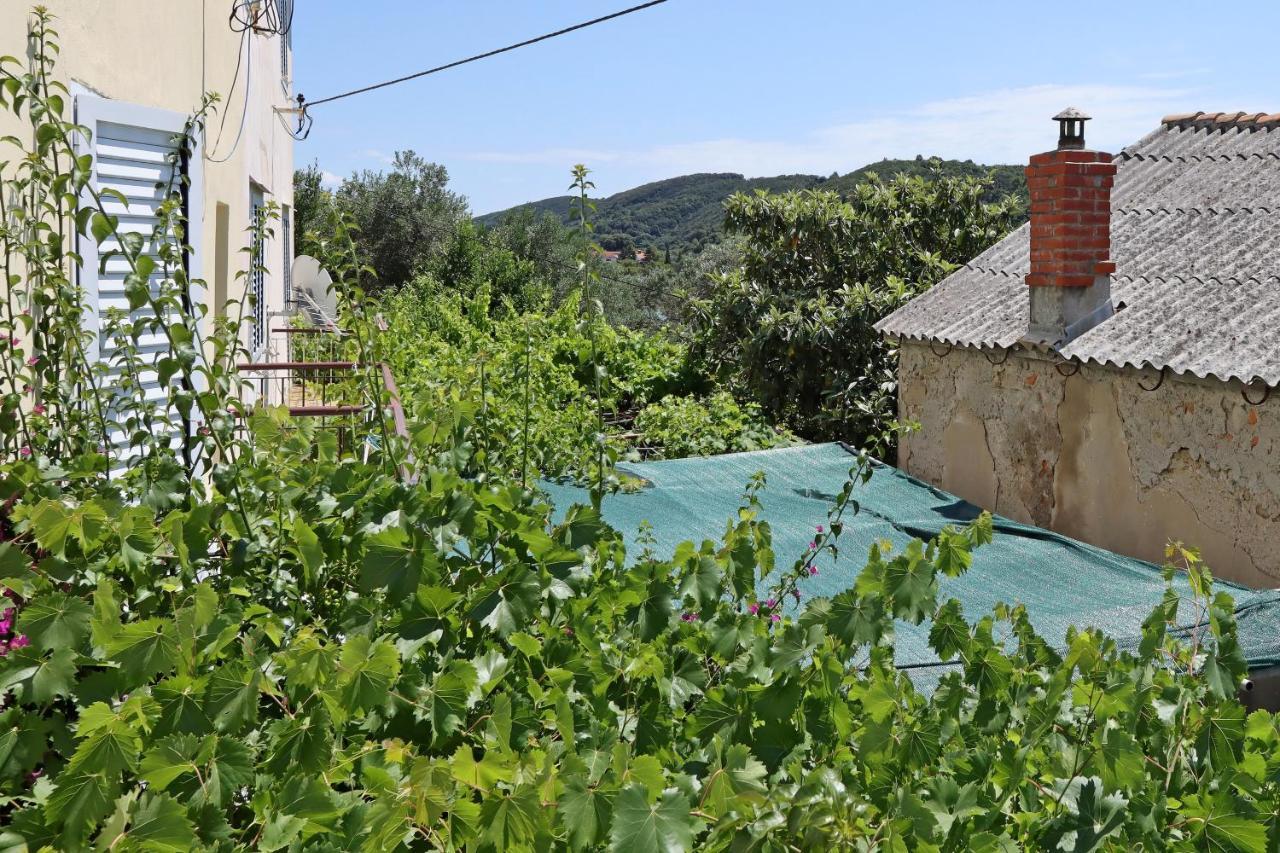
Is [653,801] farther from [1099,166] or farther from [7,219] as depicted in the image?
[1099,166]

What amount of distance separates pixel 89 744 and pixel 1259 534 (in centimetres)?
782

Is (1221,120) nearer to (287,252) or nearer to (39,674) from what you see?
(287,252)

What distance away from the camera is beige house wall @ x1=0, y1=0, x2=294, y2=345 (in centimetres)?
427

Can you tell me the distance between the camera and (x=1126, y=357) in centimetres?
841

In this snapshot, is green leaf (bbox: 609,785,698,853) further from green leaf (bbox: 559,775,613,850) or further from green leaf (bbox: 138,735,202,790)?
green leaf (bbox: 138,735,202,790)

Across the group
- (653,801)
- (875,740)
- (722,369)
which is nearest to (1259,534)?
(875,740)

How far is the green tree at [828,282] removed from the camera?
14.2m

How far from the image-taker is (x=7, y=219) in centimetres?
381

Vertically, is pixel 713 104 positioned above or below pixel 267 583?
above

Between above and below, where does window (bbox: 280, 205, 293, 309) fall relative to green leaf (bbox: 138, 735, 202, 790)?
above

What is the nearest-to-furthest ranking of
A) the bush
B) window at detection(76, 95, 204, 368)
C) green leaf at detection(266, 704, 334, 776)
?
green leaf at detection(266, 704, 334, 776)
window at detection(76, 95, 204, 368)
the bush

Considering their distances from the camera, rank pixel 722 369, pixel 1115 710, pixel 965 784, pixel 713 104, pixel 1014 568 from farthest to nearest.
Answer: pixel 713 104 < pixel 722 369 < pixel 1014 568 < pixel 1115 710 < pixel 965 784

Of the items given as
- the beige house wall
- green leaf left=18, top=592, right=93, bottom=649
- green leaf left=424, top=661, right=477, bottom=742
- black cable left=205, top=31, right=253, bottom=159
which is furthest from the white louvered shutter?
green leaf left=424, top=661, right=477, bottom=742

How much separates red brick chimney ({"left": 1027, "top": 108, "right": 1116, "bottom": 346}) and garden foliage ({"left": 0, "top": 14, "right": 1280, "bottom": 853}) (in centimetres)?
687
